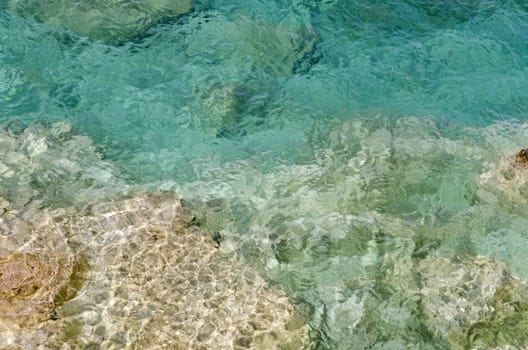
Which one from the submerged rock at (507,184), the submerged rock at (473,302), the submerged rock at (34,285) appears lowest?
the submerged rock at (473,302)

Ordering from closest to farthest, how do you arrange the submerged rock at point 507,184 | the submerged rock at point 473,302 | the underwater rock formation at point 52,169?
the submerged rock at point 473,302
the underwater rock formation at point 52,169
the submerged rock at point 507,184

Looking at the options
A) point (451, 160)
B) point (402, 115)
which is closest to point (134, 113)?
point (402, 115)

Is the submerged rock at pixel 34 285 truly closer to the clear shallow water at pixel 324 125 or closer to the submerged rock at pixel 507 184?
the clear shallow water at pixel 324 125

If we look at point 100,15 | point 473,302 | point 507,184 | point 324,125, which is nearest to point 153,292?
point 473,302

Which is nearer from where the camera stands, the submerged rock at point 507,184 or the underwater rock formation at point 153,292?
the underwater rock formation at point 153,292

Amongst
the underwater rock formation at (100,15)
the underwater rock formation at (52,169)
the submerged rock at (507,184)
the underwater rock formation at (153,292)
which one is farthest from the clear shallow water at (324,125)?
the underwater rock formation at (153,292)

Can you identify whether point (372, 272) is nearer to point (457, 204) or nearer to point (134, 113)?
point (457, 204)
